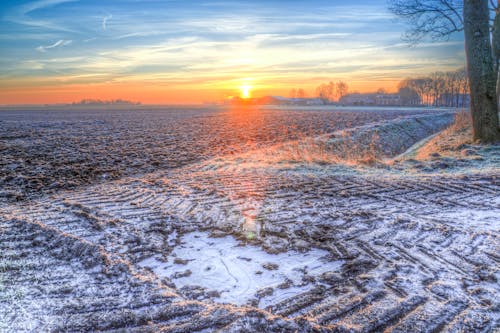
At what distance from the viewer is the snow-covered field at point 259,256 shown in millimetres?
2830

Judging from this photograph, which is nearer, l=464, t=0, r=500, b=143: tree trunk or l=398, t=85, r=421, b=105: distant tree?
l=464, t=0, r=500, b=143: tree trunk

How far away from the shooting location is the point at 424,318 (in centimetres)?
275

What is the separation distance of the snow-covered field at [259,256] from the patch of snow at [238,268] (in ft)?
0.06

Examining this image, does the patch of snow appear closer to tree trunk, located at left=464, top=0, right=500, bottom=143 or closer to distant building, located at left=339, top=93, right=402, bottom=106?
tree trunk, located at left=464, top=0, right=500, bottom=143

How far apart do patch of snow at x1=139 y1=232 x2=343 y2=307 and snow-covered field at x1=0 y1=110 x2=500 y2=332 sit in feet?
0.06

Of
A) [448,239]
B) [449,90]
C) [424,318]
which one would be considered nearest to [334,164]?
[448,239]

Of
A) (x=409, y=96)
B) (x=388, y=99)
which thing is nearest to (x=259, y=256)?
(x=409, y=96)

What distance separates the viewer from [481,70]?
997 centimetres

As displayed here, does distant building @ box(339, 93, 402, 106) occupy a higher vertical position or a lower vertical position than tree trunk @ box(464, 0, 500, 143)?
higher

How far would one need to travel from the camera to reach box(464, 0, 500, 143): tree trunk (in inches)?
386

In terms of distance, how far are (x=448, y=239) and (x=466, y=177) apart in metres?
3.38

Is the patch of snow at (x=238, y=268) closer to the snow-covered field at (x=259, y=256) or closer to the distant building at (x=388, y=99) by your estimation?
the snow-covered field at (x=259, y=256)

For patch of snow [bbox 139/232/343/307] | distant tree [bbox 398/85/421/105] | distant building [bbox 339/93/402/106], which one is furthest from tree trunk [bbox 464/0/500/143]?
distant tree [bbox 398/85/421/105]

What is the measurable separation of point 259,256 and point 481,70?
9.74 metres
